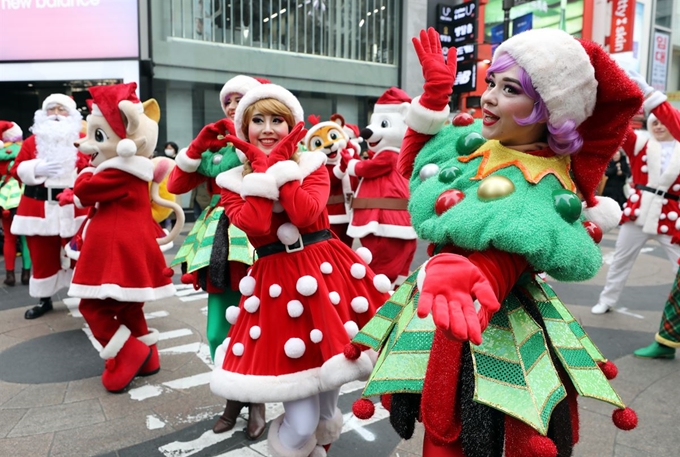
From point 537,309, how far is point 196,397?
262 cm

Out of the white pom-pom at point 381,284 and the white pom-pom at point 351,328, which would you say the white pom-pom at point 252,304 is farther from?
the white pom-pom at point 381,284

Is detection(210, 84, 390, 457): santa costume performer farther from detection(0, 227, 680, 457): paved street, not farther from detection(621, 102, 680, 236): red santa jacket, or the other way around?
detection(621, 102, 680, 236): red santa jacket

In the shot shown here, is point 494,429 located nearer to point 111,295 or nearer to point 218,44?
point 111,295

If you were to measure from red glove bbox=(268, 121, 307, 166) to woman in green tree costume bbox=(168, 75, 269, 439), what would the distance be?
0.76 m

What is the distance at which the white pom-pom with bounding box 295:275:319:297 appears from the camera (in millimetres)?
2352

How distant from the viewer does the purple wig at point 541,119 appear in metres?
1.70

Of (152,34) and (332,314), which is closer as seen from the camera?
(332,314)

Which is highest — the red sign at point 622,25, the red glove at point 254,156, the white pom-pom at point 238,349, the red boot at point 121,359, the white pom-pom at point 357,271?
the red sign at point 622,25

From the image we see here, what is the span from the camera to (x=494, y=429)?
1.62 m

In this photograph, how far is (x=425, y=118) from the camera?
2111 mm

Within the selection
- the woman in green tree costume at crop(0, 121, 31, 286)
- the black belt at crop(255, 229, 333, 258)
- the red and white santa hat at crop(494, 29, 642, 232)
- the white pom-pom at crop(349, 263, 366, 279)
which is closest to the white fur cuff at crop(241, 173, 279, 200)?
the black belt at crop(255, 229, 333, 258)

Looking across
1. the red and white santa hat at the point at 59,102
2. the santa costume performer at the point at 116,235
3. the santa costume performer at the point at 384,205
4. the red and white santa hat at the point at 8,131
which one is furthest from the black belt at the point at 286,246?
the red and white santa hat at the point at 8,131

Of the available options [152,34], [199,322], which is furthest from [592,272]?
[152,34]

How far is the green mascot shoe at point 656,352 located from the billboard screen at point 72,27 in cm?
1050
